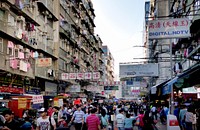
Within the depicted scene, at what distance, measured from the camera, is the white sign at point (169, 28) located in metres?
15.2

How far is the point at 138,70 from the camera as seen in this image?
2466 centimetres

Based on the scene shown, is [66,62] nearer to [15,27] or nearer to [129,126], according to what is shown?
[15,27]

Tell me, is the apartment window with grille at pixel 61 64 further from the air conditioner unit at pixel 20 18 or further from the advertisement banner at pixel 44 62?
the air conditioner unit at pixel 20 18

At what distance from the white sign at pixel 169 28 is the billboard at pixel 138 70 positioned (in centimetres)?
931

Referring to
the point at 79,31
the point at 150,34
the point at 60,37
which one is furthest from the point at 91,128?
the point at 79,31

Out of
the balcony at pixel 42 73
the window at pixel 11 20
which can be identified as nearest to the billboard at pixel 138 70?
the window at pixel 11 20

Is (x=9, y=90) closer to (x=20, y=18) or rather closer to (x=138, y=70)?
(x=20, y=18)

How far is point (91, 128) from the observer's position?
43.1ft

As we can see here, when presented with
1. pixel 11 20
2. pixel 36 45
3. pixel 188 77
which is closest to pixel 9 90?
pixel 11 20

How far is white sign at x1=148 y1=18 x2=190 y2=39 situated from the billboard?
30.5ft

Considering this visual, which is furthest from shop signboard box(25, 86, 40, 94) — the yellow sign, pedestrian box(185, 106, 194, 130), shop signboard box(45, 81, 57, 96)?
pedestrian box(185, 106, 194, 130)

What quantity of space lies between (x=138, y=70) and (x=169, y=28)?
961 centimetres

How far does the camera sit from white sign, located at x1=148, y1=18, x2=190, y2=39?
598 inches

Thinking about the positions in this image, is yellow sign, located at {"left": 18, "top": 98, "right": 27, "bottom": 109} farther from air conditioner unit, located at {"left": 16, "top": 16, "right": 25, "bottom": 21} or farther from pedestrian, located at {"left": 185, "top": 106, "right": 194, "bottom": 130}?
pedestrian, located at {"left": 185, "top": 106, "right": 194, "bottom": 130}
